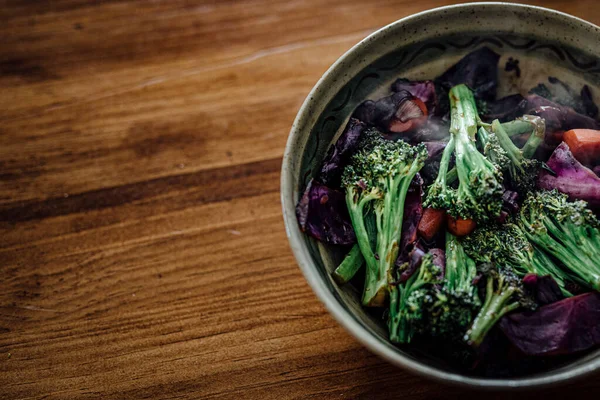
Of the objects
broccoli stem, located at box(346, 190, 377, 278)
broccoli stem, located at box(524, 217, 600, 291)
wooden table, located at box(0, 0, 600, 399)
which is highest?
broccoli stem, located at box(524, 217, 600, 291)

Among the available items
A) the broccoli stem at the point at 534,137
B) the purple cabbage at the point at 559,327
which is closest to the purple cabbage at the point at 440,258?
the purple cabbage at the point at 559,327

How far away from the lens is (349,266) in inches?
60.9

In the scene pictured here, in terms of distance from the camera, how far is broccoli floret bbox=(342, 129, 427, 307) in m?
1.51

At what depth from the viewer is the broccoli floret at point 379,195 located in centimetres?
151

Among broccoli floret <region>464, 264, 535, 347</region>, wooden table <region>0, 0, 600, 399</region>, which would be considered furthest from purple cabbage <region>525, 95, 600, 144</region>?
wooden table <region>0, 0, 600, 399</region>

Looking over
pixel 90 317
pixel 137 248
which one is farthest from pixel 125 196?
pixel 90 317

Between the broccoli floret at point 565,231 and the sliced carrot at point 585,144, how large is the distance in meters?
0.17

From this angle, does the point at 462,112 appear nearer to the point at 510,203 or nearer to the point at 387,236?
the point at 510,203

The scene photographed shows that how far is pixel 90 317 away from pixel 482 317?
1.51 metres

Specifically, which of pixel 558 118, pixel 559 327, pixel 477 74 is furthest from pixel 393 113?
pixel 559 327

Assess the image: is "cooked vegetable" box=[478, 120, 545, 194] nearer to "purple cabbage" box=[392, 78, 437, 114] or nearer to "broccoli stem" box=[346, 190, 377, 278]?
"purple cabbage" box=[392, 78, 437, 114]

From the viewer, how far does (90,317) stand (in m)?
1.95

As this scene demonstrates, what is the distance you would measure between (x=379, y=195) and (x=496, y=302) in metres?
0.48

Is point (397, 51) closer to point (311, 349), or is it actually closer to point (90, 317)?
point (311, 349)
